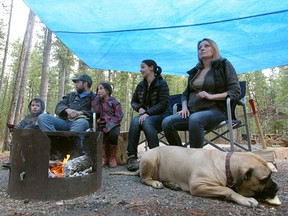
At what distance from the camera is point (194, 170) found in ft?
6.91

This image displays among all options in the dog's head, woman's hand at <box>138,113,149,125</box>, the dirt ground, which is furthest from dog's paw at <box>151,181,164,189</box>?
woman's hand at <box>138,113,149,125</box>

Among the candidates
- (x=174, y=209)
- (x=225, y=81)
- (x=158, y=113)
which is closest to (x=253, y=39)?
(x=225, y=81)

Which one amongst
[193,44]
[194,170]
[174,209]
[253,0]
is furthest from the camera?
[193,44]

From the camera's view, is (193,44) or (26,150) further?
(193,44)

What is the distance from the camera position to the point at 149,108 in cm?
344

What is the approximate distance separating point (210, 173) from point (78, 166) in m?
1.26

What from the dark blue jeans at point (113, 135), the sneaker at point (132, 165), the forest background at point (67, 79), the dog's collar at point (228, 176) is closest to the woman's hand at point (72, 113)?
the dark blue jeans at point (113, 135)

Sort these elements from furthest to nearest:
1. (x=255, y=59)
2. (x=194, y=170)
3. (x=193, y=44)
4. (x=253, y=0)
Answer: (x=255, y=59) < (x=193, y=44) < (x=253, y=0) < (x=194, y=170)

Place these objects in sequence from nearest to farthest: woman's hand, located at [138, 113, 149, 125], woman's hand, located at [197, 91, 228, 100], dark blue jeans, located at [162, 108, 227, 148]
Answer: dark blue jeans, located at [162, 108, 227, 148], woman's hand, located at [197, 91, 228, 100], woman's hand, located at [138, 113, 149, 125]

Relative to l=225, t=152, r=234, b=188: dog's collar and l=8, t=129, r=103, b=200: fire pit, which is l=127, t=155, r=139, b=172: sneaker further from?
l=225, t=152, r=234, b=188: dog's collar

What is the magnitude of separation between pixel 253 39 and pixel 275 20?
587mm

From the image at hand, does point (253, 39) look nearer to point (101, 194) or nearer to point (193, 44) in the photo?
point (193, 44)

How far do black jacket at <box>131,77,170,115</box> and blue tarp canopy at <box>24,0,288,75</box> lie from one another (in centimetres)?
89

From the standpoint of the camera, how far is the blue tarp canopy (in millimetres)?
2934
